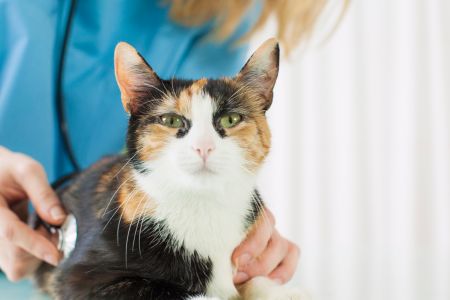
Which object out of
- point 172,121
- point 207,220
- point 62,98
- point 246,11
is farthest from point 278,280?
point 246,11

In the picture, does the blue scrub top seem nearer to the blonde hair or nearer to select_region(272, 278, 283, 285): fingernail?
the blonde hair

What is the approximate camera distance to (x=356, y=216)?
6.13 ft

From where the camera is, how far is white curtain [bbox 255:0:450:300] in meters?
1.81

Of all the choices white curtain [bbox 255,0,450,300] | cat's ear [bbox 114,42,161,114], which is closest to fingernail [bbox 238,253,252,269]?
cat's ear [bbox 114,42,161,114]

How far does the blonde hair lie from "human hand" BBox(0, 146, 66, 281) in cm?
52

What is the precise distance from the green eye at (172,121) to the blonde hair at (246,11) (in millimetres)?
666

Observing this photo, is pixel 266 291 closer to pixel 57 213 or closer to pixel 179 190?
pixel 179 190

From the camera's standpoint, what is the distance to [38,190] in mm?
836

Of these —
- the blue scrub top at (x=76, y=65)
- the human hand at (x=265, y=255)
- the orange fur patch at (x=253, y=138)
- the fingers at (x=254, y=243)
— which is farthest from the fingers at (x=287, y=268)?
the blue scrub top at (x=76, y=65)

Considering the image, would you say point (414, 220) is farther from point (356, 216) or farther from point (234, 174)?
point (234, 174)

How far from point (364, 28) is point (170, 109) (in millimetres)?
1405

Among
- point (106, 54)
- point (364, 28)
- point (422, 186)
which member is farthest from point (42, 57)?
point (422, 186)

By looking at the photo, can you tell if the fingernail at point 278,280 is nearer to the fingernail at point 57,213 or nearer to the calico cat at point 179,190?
the calico cat at point 179,190

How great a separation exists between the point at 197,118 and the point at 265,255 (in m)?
0.28
